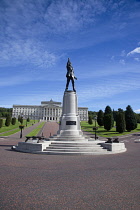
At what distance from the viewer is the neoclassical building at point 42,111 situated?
146 meters

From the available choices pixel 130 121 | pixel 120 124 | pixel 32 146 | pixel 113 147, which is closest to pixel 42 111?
pixel 130 121

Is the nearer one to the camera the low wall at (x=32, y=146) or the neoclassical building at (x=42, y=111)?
the low wall at (x=32, y=146)

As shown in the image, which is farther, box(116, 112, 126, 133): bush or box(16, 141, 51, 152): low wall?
box(116, 112, 126, 133): bush

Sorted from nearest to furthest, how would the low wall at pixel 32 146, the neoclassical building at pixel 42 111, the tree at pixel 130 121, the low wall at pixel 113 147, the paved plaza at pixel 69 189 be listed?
the paved plaza at pixel 69 189 < the low wall at pixel 32 146 < the low wall at pixel 113 147 < the tree at pixel 130 121 < the neoclassical building at pixel 42 111

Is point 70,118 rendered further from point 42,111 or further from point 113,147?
point 42,111

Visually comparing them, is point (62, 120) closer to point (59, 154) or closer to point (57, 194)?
point (59, 154)

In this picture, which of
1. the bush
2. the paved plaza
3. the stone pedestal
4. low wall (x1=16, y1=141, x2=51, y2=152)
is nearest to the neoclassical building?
the bush

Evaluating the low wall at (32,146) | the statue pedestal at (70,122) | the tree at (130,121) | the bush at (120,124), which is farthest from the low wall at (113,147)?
the tree at (130,121)

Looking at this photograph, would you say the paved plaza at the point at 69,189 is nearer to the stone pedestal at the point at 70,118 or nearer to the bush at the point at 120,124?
the stone pedestal at the point at 70,118

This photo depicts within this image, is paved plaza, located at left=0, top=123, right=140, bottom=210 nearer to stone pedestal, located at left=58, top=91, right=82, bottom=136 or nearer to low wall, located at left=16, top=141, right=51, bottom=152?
low wall, located at left=16, top=141, right=51, bottom=152

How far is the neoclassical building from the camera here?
146 meters

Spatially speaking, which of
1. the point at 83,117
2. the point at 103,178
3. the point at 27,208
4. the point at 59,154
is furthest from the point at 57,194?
the point at 83,117

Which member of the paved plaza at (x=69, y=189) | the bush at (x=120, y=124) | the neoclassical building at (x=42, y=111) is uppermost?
the neoclassical building at (x=42, y=111)

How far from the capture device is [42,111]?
6230 inches
